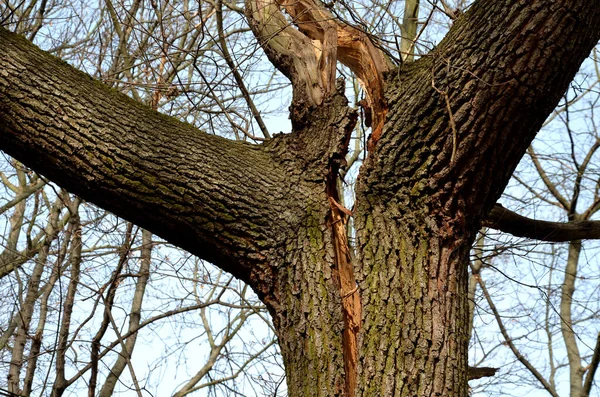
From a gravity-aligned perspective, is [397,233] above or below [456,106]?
below

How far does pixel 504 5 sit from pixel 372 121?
0.77 metres

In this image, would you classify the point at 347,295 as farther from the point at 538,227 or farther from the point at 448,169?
the point at 538,227

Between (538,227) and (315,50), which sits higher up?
(315,50)

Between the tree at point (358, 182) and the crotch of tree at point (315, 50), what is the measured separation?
25 cm

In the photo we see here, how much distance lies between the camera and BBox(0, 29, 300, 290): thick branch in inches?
95.9

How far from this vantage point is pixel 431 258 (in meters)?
2.34

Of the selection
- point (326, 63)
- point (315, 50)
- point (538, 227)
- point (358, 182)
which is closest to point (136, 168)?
point (358, 182)

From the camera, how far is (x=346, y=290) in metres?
2.47

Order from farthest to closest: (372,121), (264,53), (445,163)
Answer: (264,53), (372,121), (445,163)

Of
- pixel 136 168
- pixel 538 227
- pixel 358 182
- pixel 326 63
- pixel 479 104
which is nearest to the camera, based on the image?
pixel 479 104

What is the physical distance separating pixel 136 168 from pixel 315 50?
49.0 inches

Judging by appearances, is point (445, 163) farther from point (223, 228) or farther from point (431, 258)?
point (223, 228)

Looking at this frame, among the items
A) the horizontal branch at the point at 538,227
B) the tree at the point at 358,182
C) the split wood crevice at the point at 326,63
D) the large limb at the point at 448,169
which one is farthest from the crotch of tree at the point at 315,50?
the horizontal branch at the point at 538,227

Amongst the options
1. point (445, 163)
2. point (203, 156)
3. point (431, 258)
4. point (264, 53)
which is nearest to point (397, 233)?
point (431, 258)
